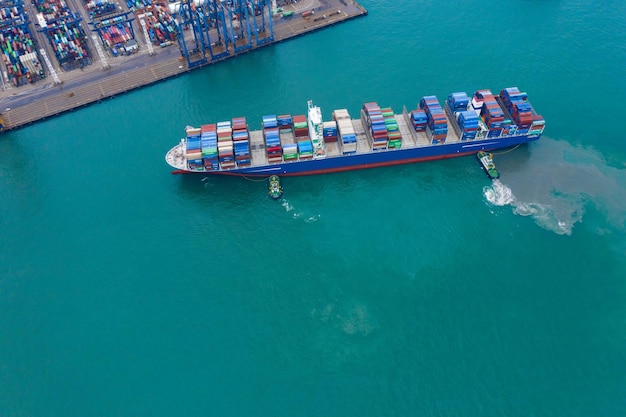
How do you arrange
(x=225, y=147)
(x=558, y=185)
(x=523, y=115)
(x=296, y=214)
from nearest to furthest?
(x=296, y=214)
(x=558, y=185)
(x=225, y=147)
(x=523, y=115)

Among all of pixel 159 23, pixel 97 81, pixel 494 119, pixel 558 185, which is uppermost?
pixel 159 23

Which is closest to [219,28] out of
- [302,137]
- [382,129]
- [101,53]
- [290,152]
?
[101,53]

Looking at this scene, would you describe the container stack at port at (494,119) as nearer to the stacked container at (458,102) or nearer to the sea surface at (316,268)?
the stacked container at (458,102)

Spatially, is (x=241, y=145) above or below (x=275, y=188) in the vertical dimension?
above

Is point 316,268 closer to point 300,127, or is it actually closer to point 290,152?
point 290,152

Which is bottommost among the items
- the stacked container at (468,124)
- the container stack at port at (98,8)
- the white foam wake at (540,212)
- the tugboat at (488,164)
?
the white foam wake at (540,212)

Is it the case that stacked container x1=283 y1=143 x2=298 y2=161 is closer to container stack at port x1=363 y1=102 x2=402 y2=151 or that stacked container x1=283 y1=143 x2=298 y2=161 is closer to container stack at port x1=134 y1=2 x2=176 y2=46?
container stack at port x1=363 y1=102 x2=402 y2=151

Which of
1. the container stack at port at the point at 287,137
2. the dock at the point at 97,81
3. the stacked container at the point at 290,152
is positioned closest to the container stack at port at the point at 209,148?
the container stack at port at the point at 287,137
